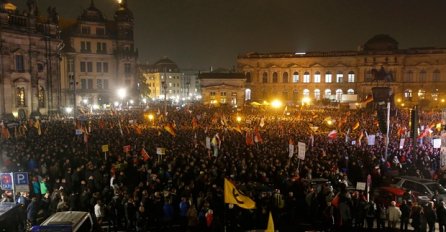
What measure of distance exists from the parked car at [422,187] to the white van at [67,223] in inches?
457

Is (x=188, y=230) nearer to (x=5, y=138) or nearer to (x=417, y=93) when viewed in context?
(x=5, y=138)

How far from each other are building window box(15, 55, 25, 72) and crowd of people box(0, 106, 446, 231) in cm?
2393

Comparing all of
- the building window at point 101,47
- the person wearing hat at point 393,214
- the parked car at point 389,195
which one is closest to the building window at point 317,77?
the building window at point 101,47

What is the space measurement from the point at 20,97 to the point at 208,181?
39785 mm

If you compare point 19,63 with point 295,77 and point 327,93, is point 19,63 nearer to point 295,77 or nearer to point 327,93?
point 295,77

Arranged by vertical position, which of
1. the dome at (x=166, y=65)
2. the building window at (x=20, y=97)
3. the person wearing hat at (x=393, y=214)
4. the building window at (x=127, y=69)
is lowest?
the person wearing hat at (x=393, y=214)

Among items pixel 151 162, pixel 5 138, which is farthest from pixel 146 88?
pixel 151 162

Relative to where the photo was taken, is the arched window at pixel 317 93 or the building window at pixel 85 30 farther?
the arched window at pixel 317 93

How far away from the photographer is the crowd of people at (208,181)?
1329 centimetres

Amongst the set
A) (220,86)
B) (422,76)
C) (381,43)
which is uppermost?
(381,43)

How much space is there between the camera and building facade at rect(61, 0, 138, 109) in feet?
231

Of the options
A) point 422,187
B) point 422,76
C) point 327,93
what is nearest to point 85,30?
point 327,93

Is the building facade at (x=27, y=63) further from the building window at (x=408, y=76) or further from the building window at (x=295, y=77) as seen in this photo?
the building window at (x=408, y=76)

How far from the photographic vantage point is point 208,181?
610 inches
